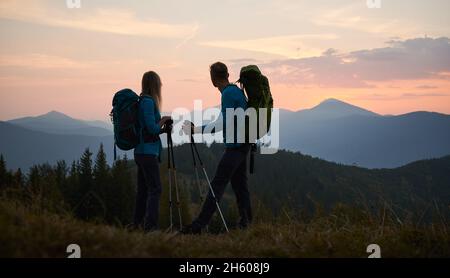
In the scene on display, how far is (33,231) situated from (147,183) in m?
3.76

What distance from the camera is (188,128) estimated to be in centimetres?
862

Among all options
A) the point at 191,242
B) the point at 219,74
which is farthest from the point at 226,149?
the point at 191,242

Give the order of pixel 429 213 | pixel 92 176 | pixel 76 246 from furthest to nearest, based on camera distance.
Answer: pixel 92 176 < pixel 429 213 < pixel 76 246

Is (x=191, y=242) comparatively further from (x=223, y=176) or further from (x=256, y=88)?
(x=256, y=88)

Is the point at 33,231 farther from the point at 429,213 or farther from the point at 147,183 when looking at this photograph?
the point at 429,213

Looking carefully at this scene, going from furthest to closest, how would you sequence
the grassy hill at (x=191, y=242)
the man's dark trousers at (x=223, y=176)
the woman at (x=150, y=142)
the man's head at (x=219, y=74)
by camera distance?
the man's head at (x=219, y=74), the woman at (x=150, y=142), the man's dark trousers at (x=223, y=176), the grassy hill at (x=191, y=242)

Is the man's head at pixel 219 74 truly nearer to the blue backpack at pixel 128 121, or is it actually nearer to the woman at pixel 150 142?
the woman at pixel 150 142

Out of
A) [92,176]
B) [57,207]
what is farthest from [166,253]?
[92,176]

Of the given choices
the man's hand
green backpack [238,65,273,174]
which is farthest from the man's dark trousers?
the man's hand

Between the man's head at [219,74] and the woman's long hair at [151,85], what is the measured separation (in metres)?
1.04

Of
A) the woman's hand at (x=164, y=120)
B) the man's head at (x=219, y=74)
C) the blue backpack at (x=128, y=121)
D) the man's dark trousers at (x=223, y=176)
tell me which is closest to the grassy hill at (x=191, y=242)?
the man's dark trousers at (x=223, y=176)

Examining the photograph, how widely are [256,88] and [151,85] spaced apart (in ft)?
6.45

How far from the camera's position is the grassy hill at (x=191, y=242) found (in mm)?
4992
